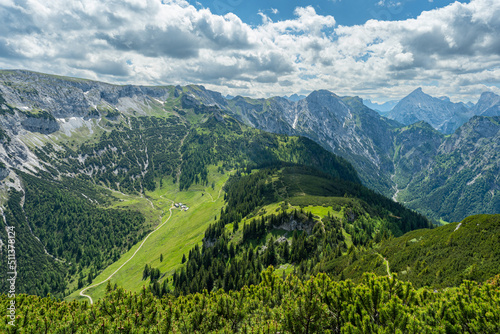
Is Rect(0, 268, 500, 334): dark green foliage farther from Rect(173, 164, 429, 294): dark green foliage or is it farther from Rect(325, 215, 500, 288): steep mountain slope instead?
Rect(173, 164, 429, 294): dark green foliage

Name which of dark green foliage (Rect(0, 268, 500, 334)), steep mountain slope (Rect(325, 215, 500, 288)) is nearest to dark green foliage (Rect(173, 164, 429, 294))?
steep mountain slope (Rect(325, 215, 500, 288))

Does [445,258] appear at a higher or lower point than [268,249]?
higher

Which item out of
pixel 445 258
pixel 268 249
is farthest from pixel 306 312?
pixel 268 249

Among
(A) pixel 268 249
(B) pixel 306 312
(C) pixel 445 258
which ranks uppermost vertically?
(B) pixel 306 312

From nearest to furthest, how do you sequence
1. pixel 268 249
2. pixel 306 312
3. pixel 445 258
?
pixel 306 312, pixel 445 258, pixel 268 249

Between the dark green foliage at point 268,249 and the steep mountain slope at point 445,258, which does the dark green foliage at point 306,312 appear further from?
the dark green foliage at point 268,249

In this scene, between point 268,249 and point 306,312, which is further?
point 268,249

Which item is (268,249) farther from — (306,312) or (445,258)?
(306,312)

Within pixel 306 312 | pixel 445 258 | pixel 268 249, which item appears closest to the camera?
pixel 306 312

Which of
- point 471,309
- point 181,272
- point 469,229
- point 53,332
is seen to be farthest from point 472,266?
point 181,272
